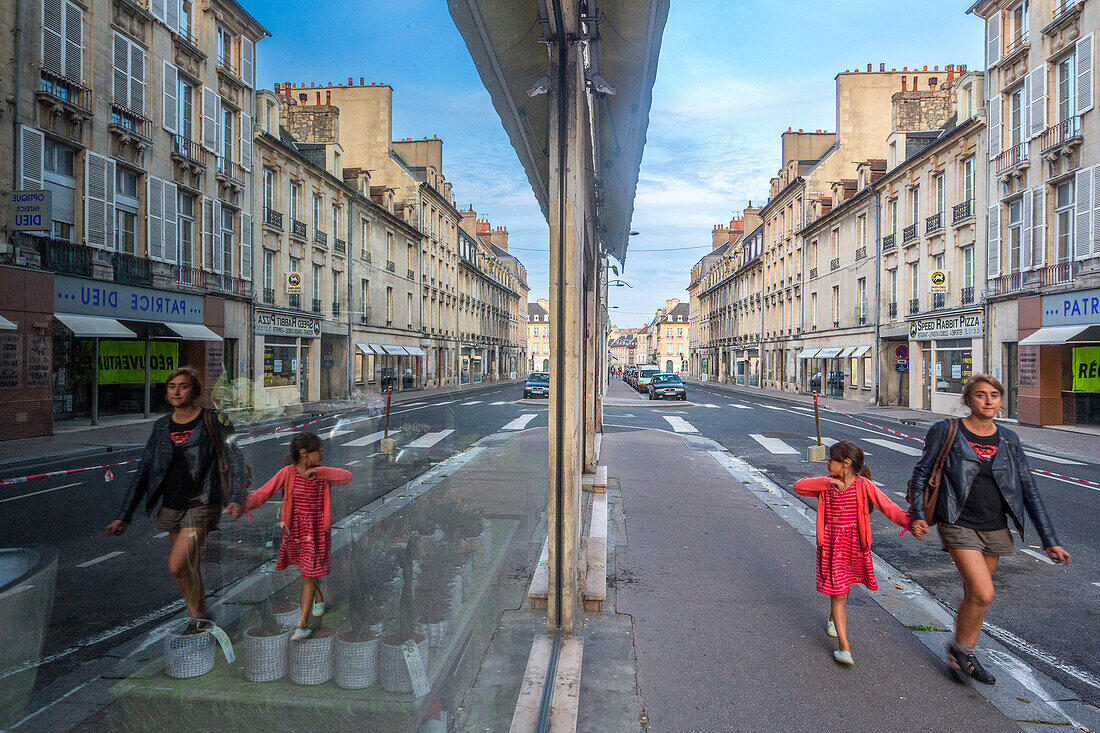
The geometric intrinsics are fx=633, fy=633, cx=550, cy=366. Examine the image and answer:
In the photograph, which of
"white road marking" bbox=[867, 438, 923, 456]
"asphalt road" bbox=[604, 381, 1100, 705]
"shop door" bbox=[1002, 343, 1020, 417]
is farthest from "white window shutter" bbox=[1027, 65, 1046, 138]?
"white road marking" bbox=[867, 438, 923, 456]

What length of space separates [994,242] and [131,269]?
25587mm

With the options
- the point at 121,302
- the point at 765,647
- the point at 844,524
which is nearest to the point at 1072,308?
the point at 844,524

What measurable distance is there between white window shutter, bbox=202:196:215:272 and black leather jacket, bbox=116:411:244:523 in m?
0.36

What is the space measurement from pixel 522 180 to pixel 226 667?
2.41 meters

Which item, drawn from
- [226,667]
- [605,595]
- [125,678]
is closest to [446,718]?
[226,667]

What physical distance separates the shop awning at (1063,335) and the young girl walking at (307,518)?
21683 millimetres

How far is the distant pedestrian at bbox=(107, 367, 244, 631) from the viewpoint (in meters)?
1.08

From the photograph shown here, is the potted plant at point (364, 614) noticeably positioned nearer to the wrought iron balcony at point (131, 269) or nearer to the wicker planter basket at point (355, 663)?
the wicker planter basket at point (355, 663)

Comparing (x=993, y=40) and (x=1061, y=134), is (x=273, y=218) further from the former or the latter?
(x=993, y=40)

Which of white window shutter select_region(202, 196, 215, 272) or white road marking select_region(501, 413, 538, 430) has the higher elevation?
white window shutter select_region(202, 196, 215, 272)

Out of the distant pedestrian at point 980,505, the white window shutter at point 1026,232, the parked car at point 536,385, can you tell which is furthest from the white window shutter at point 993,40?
the parked car at point 536,385

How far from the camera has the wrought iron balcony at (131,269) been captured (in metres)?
1.14

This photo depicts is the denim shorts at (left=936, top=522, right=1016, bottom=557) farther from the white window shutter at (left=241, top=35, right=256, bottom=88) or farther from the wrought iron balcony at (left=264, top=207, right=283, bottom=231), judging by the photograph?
the white window shutter at (left=241, top=35, right=256, bottom=88)

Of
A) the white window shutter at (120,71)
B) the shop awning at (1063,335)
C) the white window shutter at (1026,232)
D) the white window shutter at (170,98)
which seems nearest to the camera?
the white window shutter at (120,71)
